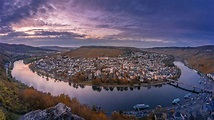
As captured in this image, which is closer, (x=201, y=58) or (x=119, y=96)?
(x=119, y=96)

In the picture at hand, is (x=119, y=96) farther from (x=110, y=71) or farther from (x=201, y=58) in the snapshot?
(x=201, y=58)

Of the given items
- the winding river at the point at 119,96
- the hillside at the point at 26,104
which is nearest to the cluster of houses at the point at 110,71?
the winding river at the point at 119,96

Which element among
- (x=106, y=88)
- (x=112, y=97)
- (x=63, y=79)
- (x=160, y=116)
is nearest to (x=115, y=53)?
(x=63, y=79)

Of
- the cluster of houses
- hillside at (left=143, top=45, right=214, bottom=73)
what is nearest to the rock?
the cluster of houses

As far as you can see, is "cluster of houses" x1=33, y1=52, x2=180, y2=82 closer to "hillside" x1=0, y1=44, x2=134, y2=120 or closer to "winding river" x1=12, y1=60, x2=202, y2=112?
"winding river" x1=12, y1=60, x2=202, y2=112

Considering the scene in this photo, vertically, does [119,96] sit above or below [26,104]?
below

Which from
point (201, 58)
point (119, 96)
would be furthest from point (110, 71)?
point (201, 58)

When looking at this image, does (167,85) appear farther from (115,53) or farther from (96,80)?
(115,53)

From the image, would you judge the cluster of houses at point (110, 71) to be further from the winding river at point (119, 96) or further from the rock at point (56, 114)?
the rock at point (56, 114)

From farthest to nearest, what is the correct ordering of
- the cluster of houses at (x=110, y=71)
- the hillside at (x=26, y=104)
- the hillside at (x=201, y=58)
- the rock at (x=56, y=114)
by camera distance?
the hillside at (x=201, y=58) < the cluster of houses at (x=110, y=71) < the hillside at (x=26, y=104) < the rock at (x=56, y=114)

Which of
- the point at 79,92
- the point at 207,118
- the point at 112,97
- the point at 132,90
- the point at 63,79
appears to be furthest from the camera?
the point at 63,79

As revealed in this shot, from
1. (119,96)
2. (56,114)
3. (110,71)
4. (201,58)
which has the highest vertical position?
(56,114)
